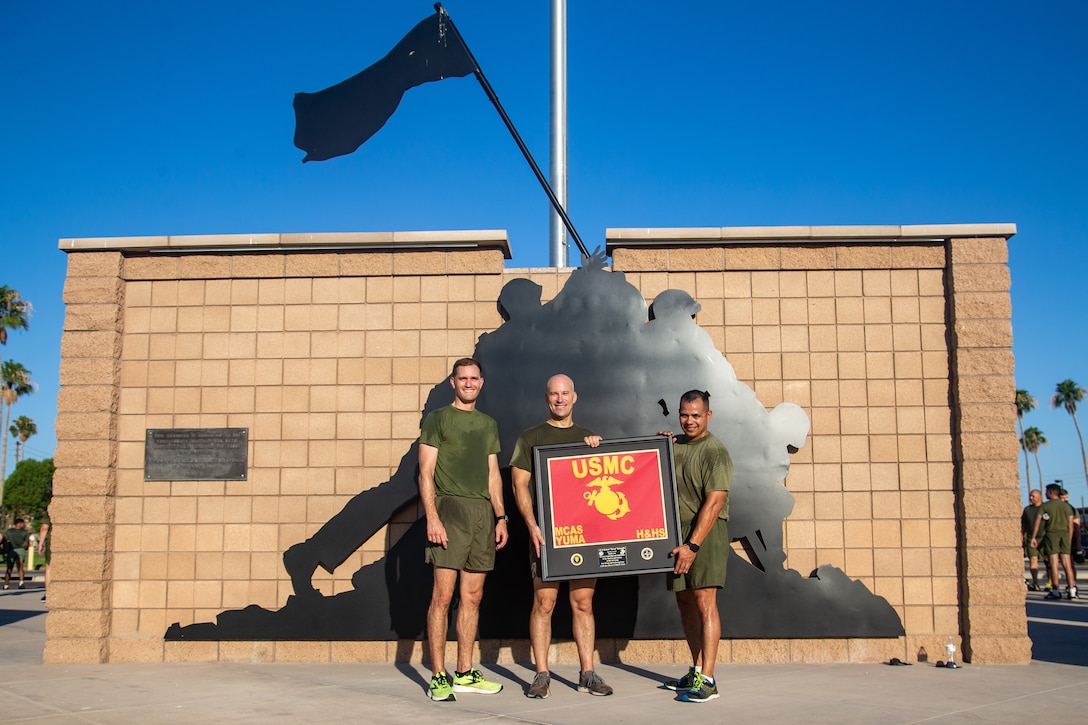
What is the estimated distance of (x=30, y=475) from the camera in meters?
55.2

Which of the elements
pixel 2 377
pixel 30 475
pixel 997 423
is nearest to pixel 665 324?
pixel 997 423

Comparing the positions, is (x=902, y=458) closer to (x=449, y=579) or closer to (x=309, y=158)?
(x=449, y=579)

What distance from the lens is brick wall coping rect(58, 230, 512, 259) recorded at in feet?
24.2

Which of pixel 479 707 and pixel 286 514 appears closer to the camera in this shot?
pixel 479 707

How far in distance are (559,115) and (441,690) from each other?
20.6 ft

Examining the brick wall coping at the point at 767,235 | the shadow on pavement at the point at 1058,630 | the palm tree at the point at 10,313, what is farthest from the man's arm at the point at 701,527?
the palm tree at the point at 10,313

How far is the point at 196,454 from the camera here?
7.31 meters

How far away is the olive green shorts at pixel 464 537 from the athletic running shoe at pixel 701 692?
140 cm

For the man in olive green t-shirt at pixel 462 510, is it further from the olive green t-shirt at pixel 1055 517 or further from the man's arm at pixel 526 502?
the olive green t-shirt at pixel 1055 517

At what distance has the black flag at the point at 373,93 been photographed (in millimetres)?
7785

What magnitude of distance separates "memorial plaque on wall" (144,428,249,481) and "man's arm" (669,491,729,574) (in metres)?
3.50

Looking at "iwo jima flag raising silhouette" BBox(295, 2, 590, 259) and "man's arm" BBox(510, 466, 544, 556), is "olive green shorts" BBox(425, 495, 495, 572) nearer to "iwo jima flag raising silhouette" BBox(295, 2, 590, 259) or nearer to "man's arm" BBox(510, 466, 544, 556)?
"man's arm" BBox(510, 466, 544, 556)

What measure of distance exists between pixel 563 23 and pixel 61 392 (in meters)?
6.09

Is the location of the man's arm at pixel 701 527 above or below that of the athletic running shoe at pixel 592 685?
above
